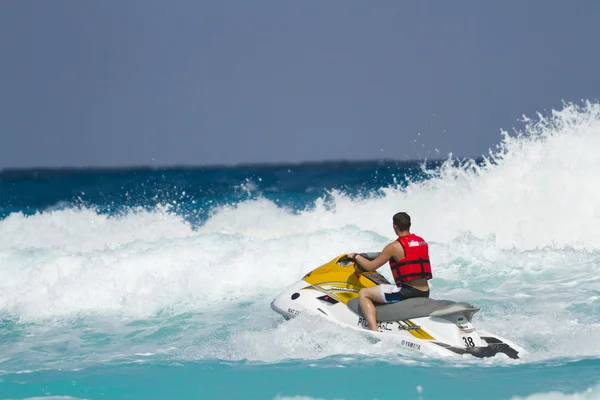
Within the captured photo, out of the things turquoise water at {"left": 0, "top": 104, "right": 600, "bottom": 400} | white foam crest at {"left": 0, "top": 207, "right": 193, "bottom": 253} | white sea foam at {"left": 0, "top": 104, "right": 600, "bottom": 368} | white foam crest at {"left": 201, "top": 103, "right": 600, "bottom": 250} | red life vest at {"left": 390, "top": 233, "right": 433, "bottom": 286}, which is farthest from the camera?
white foam crest at {"left": 0, "top": 207, "right": 193, "bottom": 253}

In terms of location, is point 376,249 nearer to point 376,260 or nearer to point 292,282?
point 292,282

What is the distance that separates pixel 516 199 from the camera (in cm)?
1512

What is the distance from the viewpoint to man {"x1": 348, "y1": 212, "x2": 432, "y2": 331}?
6.82 metres

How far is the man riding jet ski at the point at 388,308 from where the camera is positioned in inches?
260

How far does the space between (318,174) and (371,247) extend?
3229cm

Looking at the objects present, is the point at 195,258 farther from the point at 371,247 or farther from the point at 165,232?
the point at 165,232

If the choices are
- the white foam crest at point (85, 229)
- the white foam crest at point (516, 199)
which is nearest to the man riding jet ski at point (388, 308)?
the white foam crest at point (516, 199)

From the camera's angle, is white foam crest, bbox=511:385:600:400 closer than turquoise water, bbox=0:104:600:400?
Yes

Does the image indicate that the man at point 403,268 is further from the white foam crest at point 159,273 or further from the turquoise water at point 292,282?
the white foam crest at point 159,273

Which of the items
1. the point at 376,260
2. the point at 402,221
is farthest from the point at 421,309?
the point at 402,221

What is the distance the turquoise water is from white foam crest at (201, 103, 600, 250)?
0.12 ft

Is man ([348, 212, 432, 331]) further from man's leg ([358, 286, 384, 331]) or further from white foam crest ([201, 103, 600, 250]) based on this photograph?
white foam crest ([201, 103, 600, 250])

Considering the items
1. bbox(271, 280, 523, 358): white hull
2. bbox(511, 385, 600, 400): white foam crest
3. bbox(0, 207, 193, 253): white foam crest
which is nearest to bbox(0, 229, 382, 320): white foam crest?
bbox(271, 280, 523, 358): white hull

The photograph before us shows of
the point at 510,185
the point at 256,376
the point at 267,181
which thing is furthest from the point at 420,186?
the point at 267,181
